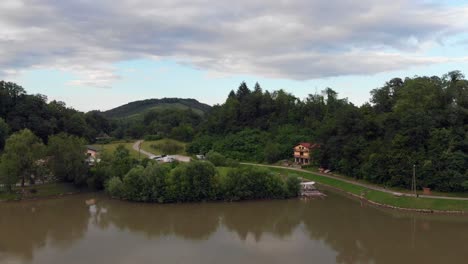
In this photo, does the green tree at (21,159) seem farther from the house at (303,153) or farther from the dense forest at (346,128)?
the house at (303,153)

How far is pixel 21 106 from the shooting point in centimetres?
6103

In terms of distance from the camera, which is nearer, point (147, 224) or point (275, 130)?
point (147, 224)

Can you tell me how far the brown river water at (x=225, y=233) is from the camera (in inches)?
848

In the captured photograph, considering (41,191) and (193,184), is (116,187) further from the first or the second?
(41,191)

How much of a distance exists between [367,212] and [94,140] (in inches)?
2378

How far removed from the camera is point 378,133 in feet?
137

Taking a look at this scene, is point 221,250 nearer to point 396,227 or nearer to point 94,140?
point 396,227

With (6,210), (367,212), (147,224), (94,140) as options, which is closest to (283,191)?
(367,212)

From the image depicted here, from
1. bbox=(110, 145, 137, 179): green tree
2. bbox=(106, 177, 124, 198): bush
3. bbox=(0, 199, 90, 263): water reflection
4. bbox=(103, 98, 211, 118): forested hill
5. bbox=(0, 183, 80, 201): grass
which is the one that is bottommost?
bbox=(0, 199, 90, 263): water reflection

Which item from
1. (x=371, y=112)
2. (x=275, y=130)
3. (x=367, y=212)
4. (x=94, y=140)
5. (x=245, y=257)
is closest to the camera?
(x=245, y=257)

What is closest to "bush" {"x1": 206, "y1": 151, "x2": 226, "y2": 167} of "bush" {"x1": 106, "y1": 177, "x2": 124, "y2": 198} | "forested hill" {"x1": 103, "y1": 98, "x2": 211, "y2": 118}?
"bush" {"x1": 106, "y1": 177, "x2": 124, "y2": 198}

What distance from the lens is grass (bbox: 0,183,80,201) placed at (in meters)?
34.8

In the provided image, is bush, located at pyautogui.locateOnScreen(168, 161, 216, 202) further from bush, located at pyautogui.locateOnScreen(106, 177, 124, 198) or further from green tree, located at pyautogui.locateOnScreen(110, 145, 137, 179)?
green tree, located at pyautogui.locateOnScreen(110, 145, 137, 179)

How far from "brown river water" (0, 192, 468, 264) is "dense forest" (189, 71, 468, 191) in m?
5.16
